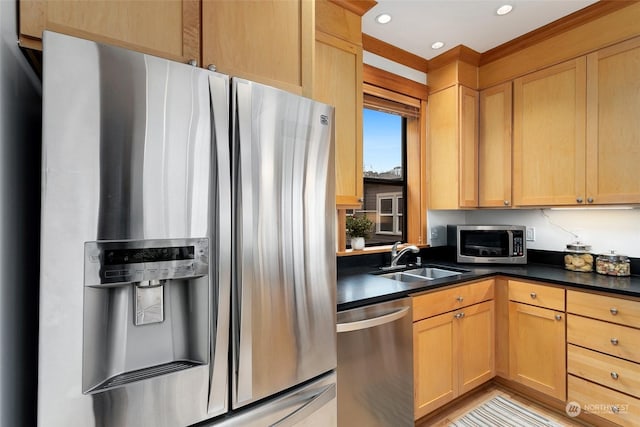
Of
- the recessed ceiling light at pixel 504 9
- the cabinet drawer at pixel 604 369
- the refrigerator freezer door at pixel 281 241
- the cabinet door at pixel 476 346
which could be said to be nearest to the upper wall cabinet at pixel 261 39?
the refrigerator freezer door at pixel 281 241

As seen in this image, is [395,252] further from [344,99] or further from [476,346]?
[344,99]

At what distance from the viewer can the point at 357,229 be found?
8.16 feet

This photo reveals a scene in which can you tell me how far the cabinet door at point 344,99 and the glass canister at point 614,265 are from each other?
1.79 metres

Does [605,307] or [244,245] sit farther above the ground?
[244,245]

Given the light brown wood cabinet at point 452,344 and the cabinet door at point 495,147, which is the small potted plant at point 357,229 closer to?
the light brown wood cabinet at point 452,344

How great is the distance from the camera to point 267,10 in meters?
1.21

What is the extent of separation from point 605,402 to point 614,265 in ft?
2.88

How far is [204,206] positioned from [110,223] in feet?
0.74

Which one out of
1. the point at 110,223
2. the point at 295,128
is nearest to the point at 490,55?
the point at 295,128

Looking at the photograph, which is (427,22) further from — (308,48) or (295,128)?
(295,128)

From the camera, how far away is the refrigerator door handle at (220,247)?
2.94 ft

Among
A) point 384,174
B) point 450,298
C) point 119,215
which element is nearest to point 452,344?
point 450,298

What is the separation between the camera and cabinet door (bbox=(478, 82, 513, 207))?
2566 mm

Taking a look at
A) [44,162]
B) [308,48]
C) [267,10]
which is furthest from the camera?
[308,48]
